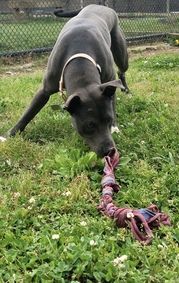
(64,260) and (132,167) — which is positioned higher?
(64,260)

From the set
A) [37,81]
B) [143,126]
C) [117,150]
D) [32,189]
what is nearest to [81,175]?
[32,189]

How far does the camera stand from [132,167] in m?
3.86

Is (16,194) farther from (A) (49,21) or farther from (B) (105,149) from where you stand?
(A) (49,21)

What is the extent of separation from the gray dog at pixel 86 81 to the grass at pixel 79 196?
7.7 inches

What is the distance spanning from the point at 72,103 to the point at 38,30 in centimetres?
710

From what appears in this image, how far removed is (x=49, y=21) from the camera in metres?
10.8

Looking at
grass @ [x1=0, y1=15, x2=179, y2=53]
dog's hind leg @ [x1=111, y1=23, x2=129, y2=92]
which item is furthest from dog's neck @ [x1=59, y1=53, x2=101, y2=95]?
grass @ [x1=0, y1=15, x2=179, y2=53]

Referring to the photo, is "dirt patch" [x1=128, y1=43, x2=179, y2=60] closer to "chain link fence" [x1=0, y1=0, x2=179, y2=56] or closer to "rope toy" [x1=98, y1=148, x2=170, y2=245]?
"chain link fence" [x1=0, y1=0, x2=179, y2=56]

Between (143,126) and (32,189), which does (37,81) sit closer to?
(143,126)

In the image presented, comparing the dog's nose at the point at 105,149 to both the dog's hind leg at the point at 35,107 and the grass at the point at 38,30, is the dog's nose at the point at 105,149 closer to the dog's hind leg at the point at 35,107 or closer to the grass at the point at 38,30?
the dog's hind leg at the point at 35,107

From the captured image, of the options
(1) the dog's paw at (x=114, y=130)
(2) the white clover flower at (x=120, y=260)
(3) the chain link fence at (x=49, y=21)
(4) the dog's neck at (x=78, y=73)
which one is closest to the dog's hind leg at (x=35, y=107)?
(4) the dog's neck at (x=78, y=73)

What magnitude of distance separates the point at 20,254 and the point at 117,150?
5.69 feet

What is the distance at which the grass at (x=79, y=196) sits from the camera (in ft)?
8.14

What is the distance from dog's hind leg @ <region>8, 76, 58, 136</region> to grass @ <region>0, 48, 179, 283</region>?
0.38 feet
